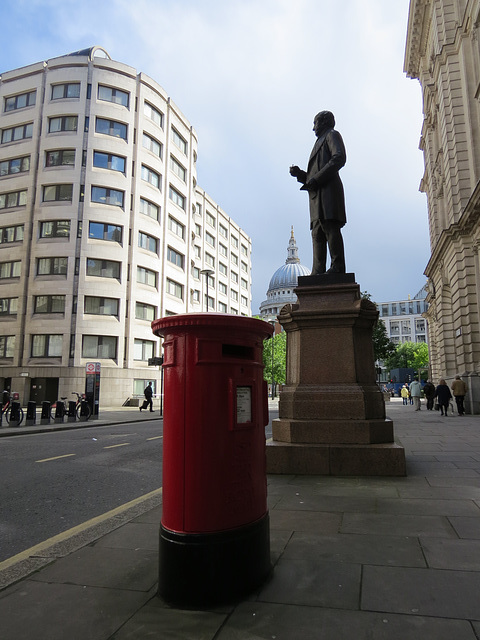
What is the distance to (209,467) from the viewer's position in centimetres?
271

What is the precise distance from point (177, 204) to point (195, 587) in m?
46.4

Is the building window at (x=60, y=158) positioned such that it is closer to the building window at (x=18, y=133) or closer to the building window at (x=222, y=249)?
the building window at (x=18, y=133)

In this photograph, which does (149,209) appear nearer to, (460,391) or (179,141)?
(179,141)

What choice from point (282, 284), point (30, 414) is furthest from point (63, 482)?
point (282, 284)

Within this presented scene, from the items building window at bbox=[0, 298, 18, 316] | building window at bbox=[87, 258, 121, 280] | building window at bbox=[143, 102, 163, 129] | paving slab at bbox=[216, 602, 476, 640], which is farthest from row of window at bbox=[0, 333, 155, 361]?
paving slab at bbox=[216, 602, 476, 640]

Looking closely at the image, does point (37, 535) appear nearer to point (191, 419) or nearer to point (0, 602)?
point (0, 602)

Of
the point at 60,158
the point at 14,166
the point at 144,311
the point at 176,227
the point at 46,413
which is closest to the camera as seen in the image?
the point at 46,413

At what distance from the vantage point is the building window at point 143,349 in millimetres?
39188

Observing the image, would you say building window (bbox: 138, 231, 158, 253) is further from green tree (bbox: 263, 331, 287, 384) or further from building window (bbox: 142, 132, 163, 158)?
green tree (bbox: 263, 331, 287, 384)

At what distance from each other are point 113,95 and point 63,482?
40.2 m

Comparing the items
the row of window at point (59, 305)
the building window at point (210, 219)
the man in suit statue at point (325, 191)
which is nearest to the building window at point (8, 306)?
the row of window at point (59, 305)

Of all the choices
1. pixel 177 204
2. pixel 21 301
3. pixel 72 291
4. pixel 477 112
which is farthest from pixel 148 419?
pixel 177 204

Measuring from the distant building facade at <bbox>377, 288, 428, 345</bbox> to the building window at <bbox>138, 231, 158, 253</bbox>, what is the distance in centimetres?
10269

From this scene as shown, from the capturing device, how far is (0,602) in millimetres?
2729
